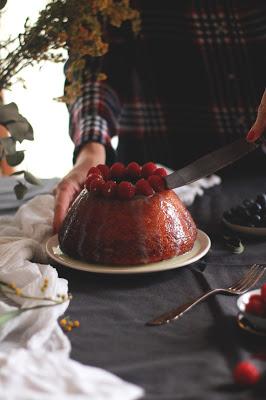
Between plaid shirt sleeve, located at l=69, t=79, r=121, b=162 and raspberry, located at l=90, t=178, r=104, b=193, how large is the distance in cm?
55

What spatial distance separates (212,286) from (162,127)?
1.16m

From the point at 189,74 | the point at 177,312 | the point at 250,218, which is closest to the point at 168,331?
the point at 177,312

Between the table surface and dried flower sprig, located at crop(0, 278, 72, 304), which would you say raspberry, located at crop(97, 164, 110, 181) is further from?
dried flower sprig, located at crop(0, 278, 72, 304)

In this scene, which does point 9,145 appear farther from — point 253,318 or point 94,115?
point 94,115

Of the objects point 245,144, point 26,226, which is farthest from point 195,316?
point 26,226

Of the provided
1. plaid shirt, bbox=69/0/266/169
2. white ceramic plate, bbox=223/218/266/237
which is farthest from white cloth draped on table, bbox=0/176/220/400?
plaid shirt, bbox=69/0/266/169

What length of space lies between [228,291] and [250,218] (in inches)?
13.7

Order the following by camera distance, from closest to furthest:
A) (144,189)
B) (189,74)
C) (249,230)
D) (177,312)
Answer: (177,312) < (144,189) < (249,230) < (189,74)

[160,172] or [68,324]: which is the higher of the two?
[160,172]

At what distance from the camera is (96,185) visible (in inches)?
43.4

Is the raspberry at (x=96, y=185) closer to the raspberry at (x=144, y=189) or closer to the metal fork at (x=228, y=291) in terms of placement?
the raspberry at (x=144, y=189)

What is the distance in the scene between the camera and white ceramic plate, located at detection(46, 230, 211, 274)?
103 cm

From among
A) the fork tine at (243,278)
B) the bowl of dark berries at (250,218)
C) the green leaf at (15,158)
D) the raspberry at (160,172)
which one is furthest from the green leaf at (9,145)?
the bowl of dark berries at (250,218)

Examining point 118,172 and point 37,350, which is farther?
point 118,172
